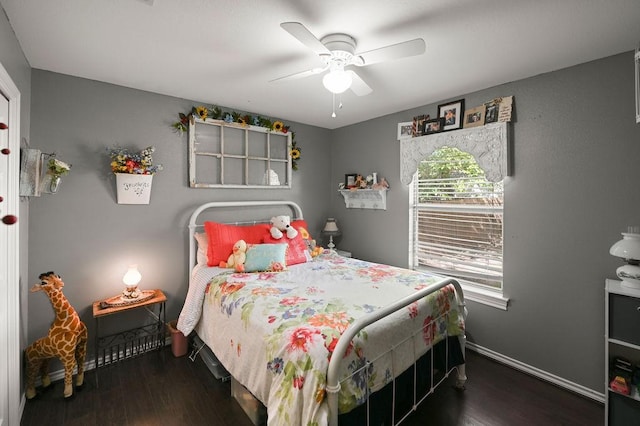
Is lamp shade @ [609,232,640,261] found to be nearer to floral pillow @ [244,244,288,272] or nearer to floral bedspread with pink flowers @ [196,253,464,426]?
floral bedspread with pink flowers @ [196,253,464,426]

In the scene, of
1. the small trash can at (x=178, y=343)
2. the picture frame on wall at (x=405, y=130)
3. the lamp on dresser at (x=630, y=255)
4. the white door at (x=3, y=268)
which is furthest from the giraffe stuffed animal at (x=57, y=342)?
the lamp on dresser at (x=630, y=255)

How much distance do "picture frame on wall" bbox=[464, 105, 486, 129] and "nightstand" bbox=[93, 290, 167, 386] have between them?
10.6 ft

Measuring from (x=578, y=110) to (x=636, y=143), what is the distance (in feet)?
1.41

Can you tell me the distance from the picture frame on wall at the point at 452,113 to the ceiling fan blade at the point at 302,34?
1778mm

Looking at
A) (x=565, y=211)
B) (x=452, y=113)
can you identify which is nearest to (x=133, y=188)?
(x=452, y=113)

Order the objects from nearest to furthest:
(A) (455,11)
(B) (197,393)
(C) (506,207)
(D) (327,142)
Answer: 1. (A) (455,11)
2. (B) (197,393)
3. (C) (506,207)
4. (D) (327,142)

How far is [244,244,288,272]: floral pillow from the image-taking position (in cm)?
269

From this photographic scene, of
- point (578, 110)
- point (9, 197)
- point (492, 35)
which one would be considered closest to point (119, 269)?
point (9, 197)

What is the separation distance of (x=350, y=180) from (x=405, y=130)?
98 cm

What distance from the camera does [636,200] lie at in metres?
2.00

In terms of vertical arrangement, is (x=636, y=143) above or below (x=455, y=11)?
below

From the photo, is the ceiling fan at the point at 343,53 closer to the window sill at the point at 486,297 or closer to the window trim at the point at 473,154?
the window trim at the point at 473,154

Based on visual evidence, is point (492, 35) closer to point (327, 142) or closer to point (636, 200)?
point (636, 200)

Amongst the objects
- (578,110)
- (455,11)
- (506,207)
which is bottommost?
(506,207)
